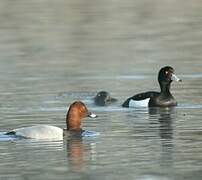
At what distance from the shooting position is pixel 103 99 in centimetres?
2277

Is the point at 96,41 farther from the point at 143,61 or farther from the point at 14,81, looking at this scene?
the point at 14,81

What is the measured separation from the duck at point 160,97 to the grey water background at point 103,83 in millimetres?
209

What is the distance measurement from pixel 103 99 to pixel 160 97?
1.32 metres

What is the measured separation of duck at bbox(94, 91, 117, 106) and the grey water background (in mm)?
167

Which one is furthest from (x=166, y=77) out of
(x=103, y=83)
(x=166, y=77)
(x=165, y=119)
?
(x=165, y=119)

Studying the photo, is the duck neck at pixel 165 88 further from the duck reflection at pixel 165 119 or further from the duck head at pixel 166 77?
the duck reflection at pixel 165 119

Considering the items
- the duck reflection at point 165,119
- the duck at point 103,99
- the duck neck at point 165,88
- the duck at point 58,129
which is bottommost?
the duck reflection at point 165,119

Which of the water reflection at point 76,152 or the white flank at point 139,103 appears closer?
the water reflection at point 76,152

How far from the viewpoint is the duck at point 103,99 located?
22734 millimetres

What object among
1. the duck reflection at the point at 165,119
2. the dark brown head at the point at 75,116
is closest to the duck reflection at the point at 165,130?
the duck reflection at the point at 165,119

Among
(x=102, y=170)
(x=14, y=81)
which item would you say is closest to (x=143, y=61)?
(x=14, y=81)

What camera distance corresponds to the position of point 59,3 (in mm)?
53938

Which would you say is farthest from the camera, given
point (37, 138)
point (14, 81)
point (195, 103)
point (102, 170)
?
point (14, 81)

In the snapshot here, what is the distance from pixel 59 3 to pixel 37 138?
119ft
